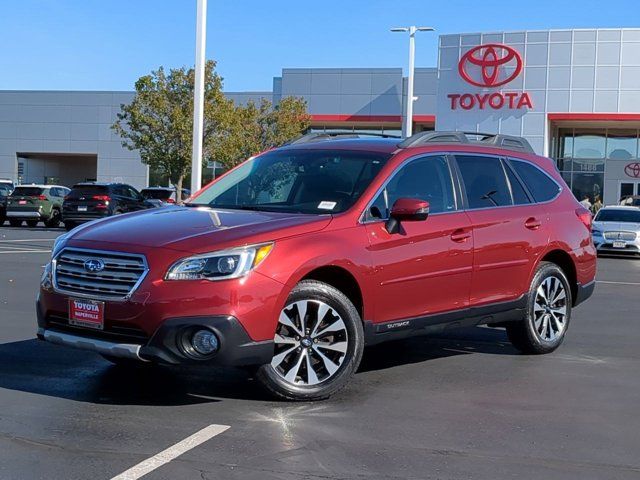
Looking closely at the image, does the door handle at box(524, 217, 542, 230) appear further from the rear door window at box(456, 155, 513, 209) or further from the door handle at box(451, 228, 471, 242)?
the door handle at box(451, 228, 471, 242)

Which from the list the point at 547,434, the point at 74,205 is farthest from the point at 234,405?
the point at 74,205

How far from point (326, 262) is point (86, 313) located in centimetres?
161

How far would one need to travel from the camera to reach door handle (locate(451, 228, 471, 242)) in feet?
22.9

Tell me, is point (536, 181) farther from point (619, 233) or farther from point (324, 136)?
point (619, 233)

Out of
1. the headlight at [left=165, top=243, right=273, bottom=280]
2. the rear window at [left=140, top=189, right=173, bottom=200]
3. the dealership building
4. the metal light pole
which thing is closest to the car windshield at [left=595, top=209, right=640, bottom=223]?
the metal light pole

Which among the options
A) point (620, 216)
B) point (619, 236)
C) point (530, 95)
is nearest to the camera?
point (619, 236)

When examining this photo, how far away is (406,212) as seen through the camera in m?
6.36

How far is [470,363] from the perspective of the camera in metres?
7.71

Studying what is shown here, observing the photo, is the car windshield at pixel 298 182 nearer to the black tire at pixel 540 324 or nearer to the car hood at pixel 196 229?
the car hood at pixel 196 229

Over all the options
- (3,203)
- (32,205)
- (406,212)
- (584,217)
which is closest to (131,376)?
(406,212)

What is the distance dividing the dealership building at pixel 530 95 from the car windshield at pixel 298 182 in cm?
3340

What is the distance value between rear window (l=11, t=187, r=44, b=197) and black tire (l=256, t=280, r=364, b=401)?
29.7 metres

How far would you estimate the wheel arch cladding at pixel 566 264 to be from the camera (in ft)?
27.0

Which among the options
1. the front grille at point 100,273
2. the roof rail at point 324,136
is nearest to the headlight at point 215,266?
the front grille at point 100,273
